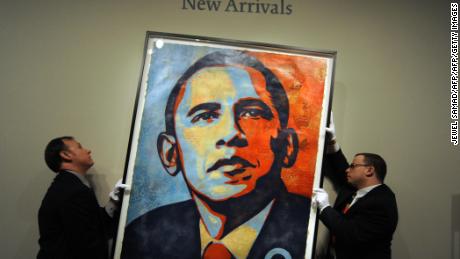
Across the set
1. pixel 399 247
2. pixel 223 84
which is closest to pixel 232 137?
Result: pixel 223 84

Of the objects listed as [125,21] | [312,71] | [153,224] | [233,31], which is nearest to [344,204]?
[312,71]

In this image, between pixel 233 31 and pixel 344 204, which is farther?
pixel 233 31

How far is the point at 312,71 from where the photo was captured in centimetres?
186

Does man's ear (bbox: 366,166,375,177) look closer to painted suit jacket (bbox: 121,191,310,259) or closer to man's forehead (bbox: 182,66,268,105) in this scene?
painted suit jacket (bbox: 121,191,310,259)

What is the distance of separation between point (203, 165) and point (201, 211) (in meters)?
0.24

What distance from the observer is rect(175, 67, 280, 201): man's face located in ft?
5.83

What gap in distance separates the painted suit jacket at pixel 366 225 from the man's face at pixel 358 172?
0.26 ft

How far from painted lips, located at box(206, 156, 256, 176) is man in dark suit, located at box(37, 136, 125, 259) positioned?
51cm

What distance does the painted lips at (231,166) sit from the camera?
1.78 metres

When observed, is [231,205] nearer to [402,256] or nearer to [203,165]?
[203,165]

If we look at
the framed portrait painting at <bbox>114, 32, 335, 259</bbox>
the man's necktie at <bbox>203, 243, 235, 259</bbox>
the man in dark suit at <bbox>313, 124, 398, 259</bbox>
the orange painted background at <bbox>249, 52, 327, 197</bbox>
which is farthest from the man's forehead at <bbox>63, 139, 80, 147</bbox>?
the man in dark suit at <bbox>313, 124, 398, 259</bbox>

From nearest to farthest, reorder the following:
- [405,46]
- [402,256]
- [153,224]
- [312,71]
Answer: [153,224]
[312,71]
[402,256]
[405,46]

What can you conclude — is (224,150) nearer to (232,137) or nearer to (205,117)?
(232,137)

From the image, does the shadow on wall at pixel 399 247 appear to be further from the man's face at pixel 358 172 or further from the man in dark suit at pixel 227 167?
the man in dark suit at pixel 227 167
